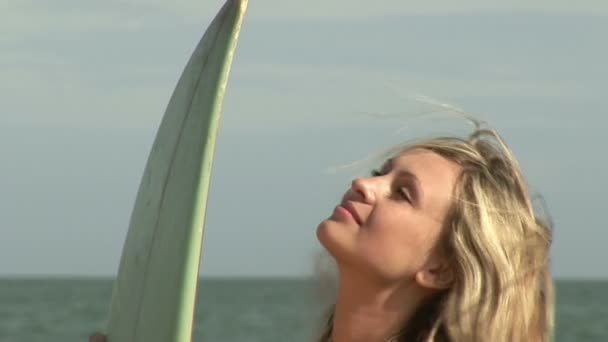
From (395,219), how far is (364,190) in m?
0.10

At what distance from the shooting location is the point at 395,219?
388cm

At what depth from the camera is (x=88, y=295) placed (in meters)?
49.9

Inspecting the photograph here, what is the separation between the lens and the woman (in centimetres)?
387

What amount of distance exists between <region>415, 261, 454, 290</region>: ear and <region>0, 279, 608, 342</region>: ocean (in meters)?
→ 19.8

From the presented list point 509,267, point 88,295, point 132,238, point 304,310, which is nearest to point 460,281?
point 509,267

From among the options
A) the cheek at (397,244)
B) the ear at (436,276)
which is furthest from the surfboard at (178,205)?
the ear at (436,276)

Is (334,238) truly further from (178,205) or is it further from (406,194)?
(178,205)

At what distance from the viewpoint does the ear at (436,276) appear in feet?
13.0

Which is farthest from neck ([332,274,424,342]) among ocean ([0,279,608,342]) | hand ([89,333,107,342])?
ocean ([0,279,608,342])

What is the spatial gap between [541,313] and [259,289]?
5396cm

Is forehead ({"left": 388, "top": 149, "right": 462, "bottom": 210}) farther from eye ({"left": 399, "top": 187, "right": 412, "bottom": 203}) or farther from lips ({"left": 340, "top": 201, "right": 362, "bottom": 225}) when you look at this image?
lips ({"left": 340, "top": 201, "right": 362, "bottom": 225})

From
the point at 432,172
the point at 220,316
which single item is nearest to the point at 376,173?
the point at 432,172

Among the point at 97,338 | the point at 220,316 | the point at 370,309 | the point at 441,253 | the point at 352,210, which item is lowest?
the point at 220,316

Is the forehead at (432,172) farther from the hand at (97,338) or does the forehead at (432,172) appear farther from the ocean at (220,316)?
the ocean at (220,316)
